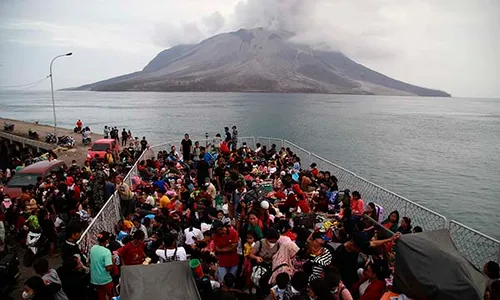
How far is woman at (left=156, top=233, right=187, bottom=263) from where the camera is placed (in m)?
5.78

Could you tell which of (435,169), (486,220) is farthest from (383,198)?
(435,169)

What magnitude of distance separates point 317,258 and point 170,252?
2.32m

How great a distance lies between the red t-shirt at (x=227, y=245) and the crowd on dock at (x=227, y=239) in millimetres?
17

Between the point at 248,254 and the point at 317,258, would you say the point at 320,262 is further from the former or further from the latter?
the point at 248,254

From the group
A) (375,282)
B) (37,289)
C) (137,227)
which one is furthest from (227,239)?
(37,289)

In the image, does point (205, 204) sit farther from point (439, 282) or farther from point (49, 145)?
point (49, 145)

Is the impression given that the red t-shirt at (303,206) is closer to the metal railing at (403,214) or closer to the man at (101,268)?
the metal railing at (403,214)

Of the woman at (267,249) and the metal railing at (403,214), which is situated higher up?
the woman at (267,249)

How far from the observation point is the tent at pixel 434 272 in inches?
160

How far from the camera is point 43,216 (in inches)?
332

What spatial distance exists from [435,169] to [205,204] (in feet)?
112

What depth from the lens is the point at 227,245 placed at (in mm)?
6180

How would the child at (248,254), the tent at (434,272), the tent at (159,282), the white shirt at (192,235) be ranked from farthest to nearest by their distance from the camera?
the white shirt at (192,235) < the child at (248,254) < the tent at (159,282) < the tent at (434,272)

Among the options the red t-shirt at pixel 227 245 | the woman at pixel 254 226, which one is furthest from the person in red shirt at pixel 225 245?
the woman at pixel 254 226
